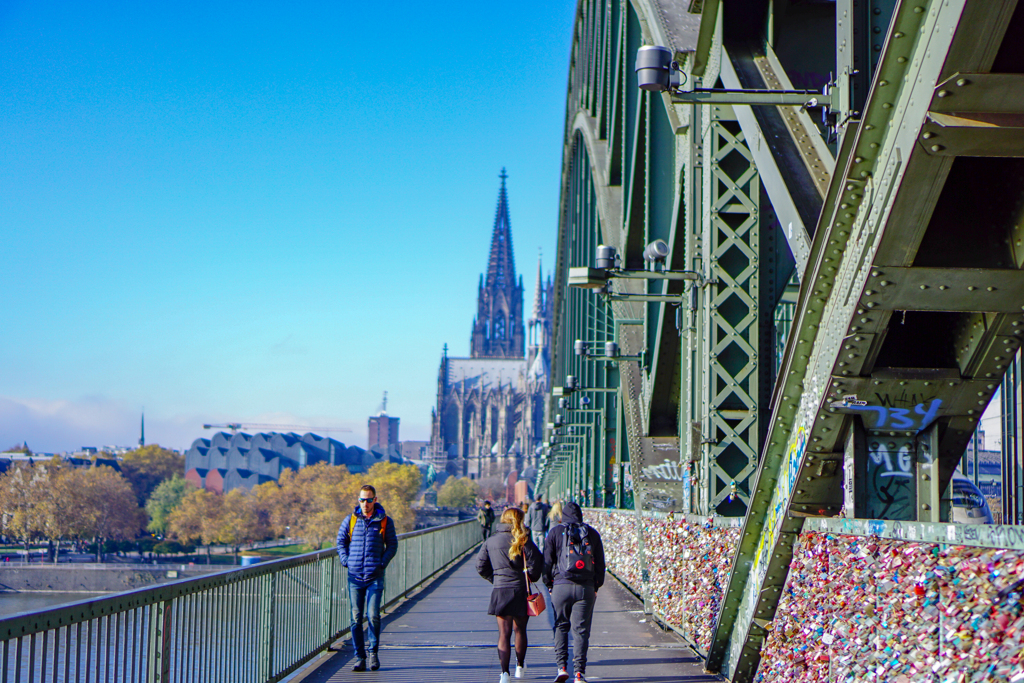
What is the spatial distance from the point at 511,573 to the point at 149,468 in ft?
595

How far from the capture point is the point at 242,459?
7205 inches

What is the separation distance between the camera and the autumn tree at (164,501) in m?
140

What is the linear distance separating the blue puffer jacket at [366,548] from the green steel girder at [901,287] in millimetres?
4053

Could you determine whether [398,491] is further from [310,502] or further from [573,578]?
[573,578]

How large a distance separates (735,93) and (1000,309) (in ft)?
7.38

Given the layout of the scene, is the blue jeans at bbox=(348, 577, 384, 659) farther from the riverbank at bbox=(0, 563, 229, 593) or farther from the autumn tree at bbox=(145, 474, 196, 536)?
the autumn tree at bbox=(145, 474, 196, 536)

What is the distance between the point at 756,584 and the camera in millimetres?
6500

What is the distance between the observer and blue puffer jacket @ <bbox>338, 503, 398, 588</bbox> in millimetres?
9086

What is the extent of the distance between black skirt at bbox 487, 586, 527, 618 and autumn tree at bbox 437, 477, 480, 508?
16222 cm

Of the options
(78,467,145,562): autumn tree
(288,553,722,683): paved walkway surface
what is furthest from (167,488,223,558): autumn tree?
(288,553,722,683): paved walkway surface

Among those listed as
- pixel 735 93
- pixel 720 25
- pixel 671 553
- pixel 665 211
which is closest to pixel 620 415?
pixel 665 211

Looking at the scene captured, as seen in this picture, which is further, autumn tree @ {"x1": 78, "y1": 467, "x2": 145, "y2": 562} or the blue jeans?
autumn tree @ {"x1": 78, "y1": 467, "x2": 145, "y2": 562}

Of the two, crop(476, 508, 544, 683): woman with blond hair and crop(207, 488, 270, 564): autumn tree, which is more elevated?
crop(476, 508, 544, 683): woman with blond hair

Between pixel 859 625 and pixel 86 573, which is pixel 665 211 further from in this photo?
pixel 86 573
